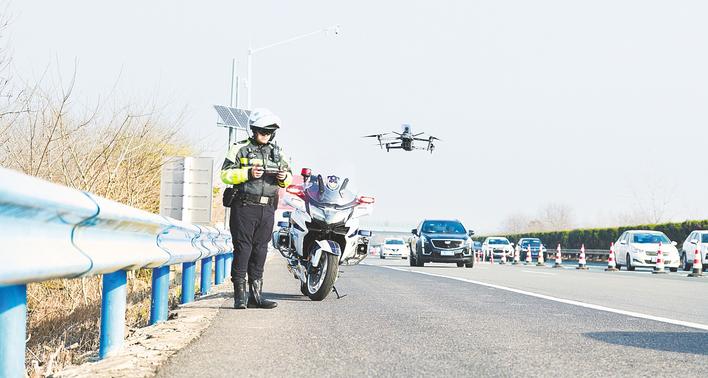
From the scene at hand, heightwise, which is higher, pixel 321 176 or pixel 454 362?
pixel 321 176

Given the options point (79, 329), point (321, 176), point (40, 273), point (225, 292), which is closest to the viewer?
point (40, 273)

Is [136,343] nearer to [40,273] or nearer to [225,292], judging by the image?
[40,273]

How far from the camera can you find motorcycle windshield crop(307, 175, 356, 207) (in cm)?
1004

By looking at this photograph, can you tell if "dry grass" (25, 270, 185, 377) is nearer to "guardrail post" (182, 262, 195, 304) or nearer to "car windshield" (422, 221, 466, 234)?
"guardrail post" (182, 262, 195, 304)

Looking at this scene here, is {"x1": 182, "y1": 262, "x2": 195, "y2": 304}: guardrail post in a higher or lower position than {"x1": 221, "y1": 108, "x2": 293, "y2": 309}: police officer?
lower

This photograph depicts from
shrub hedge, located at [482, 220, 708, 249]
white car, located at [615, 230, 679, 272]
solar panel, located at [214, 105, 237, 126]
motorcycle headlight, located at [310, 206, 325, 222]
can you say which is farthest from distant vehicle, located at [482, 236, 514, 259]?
motorcycle headlight, located at [310, 206, 325, 222]

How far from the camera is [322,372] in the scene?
4.85m

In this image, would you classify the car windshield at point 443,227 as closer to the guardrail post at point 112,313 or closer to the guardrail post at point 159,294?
the guardrail post at point 159,294

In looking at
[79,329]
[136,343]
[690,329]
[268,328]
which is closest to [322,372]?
[136,343]

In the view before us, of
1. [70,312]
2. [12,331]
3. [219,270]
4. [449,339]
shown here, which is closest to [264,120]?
[449,339]

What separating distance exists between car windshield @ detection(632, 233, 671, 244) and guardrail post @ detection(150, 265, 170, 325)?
90.6ft

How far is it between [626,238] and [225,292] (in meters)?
25.2

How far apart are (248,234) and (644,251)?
25.6 meters

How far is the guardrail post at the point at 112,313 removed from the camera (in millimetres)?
5301
